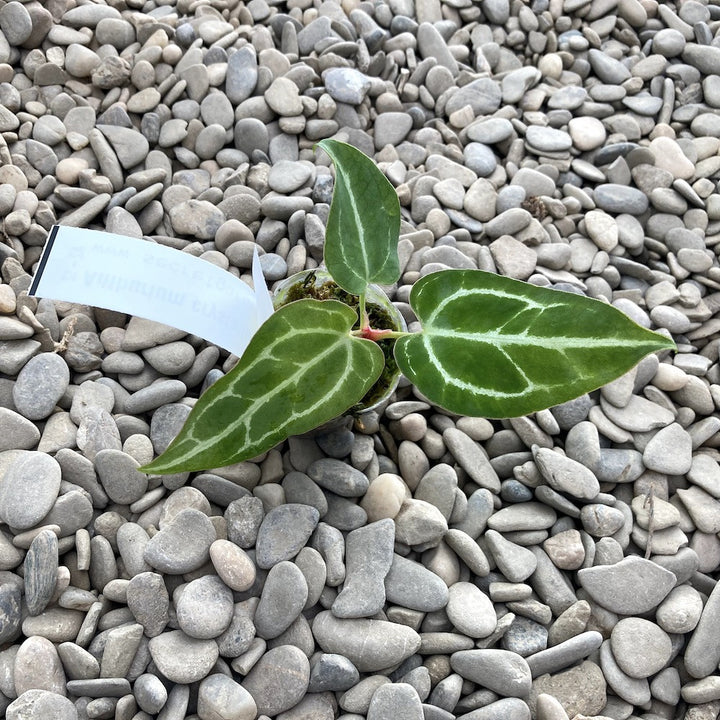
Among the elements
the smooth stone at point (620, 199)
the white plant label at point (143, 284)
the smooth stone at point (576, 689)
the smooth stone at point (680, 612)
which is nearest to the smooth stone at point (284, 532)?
the white plant label at point (143, 284)

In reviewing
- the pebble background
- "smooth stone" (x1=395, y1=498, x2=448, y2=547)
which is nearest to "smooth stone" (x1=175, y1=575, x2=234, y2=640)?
the pebble background

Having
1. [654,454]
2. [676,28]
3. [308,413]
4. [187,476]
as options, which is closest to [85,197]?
[187,476]

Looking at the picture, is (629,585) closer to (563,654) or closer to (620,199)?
(563,654)

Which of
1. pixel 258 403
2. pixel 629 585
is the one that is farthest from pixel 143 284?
pixel 629 585

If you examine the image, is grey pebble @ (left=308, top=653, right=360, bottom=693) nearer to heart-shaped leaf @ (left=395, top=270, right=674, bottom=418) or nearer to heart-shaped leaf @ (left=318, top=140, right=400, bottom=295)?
heart-shaped leaf @ (left=395, top=270, right=674, bottom=418)

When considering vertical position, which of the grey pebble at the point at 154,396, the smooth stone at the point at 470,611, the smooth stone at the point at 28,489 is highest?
the grey pebble at the point at 154,396

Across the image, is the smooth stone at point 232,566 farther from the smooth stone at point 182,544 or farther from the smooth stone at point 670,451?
the smooth stone at point 670,451
